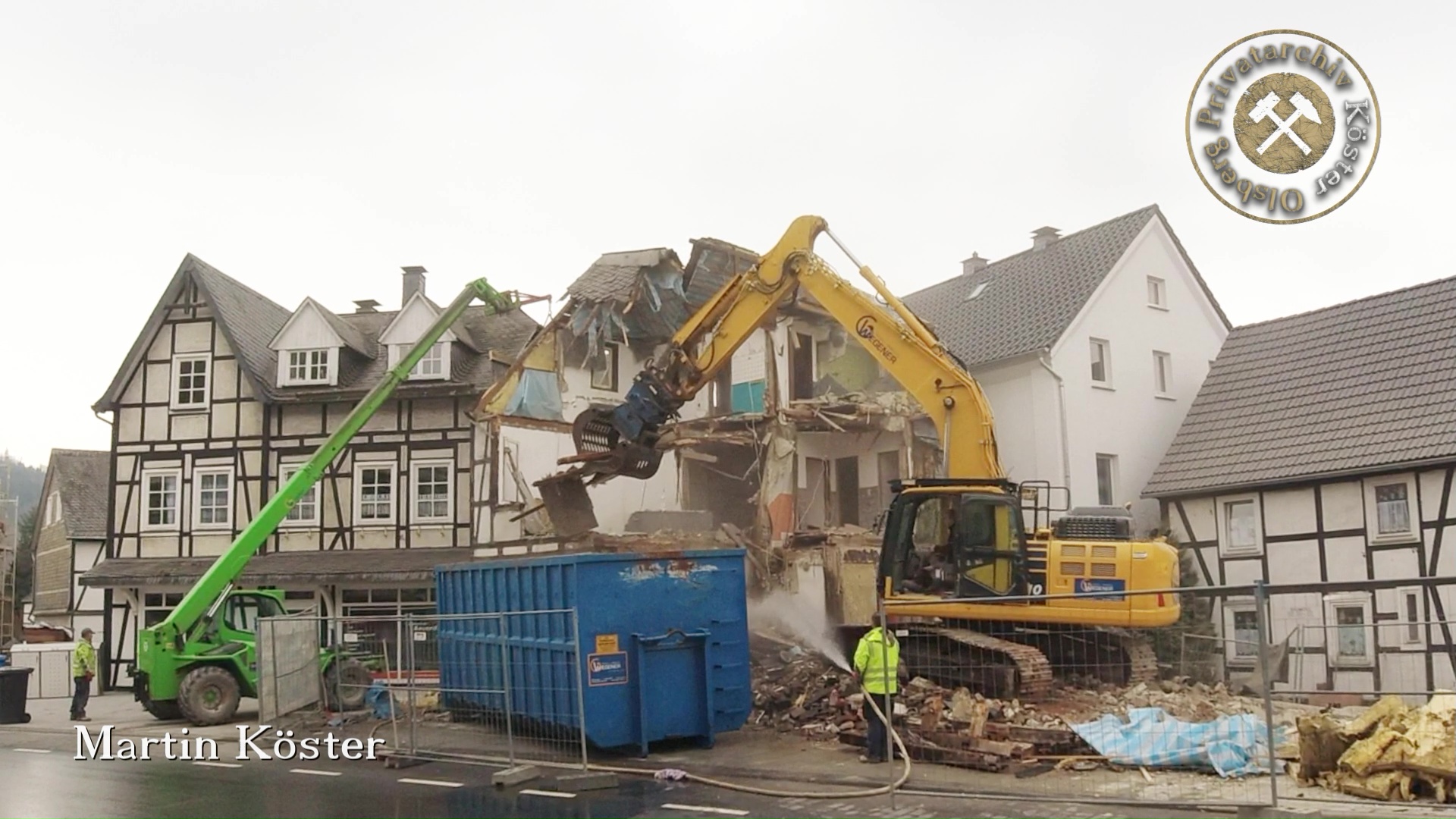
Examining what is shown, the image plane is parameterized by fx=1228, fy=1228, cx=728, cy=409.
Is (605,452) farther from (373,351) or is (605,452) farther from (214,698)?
(373,351)

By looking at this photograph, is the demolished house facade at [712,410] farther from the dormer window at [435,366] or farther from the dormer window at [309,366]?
the dormer window at [309,366]

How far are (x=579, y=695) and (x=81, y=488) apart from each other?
36.8 metres

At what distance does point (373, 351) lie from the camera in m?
30.0

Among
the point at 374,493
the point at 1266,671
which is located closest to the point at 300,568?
the point at 374,493

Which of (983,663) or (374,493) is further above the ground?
(374,493)

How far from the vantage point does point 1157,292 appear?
27.3 m

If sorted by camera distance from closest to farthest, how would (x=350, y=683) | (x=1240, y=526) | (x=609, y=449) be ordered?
(x=350, y=683) → (x=609, y=449) → (x=1240, y=526)

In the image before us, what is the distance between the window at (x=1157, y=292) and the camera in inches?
1067

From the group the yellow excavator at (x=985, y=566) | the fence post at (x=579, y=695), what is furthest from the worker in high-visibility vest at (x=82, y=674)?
the yellow excavator at (x=985, y=566)

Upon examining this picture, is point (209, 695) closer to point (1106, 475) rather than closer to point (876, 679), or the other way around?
point (876, 679)

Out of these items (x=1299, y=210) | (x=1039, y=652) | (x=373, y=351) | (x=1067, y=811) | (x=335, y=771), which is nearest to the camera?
(x=1067, y=811)

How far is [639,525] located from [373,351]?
9228 millimetres

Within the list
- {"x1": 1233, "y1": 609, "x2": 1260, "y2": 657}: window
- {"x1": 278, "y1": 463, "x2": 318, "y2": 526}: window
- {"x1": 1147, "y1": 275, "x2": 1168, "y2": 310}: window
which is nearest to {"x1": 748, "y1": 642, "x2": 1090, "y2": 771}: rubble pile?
{"x1": 1233, "y1": 609, "x2": 1260, "y2": 657}: window

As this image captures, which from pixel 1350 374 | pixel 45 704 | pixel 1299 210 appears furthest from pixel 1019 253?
pixel 45 704
